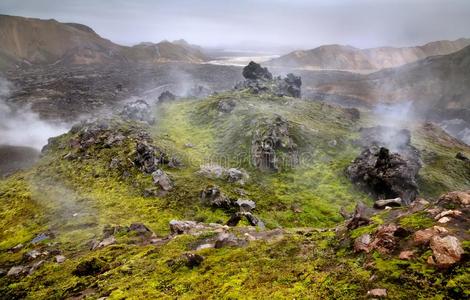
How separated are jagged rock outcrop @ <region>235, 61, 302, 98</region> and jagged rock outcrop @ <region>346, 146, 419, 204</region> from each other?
43.4 metres

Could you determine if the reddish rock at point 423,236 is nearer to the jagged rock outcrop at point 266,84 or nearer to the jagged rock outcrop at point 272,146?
the jagged rock outcrop at point 272,146

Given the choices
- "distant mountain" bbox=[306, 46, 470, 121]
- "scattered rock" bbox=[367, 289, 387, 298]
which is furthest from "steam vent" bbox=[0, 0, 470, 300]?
"distant mountain" bbox=[306, 46, 470, 121]

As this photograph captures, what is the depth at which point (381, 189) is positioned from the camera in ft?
132

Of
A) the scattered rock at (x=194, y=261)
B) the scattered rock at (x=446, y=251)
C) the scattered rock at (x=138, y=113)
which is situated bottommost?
the scattered rock at (x=194, y=261)

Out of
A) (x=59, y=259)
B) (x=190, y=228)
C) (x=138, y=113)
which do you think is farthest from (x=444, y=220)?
(x=138, y=113)

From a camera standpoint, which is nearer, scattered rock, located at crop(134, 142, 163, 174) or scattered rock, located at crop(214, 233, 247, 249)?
scattered rock, located at crop(214, 233, 247, 249)

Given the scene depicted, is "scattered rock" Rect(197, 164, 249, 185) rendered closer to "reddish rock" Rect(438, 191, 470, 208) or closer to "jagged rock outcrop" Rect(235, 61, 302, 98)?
"reddish rock" Rect(438, 191, 470, 208)

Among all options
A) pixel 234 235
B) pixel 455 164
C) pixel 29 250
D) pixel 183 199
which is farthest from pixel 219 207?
pixel 455 164

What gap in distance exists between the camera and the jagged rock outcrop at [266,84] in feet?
282

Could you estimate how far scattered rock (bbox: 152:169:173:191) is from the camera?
1517 inches

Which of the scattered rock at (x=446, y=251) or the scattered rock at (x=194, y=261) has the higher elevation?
the scattered rock at (x=446, y=251)

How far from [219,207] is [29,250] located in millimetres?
15654

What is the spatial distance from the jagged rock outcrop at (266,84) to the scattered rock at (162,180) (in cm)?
4556

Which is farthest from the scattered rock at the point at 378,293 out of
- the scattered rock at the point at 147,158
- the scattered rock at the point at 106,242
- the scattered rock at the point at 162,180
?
the scattered rock at the point at 147,158
